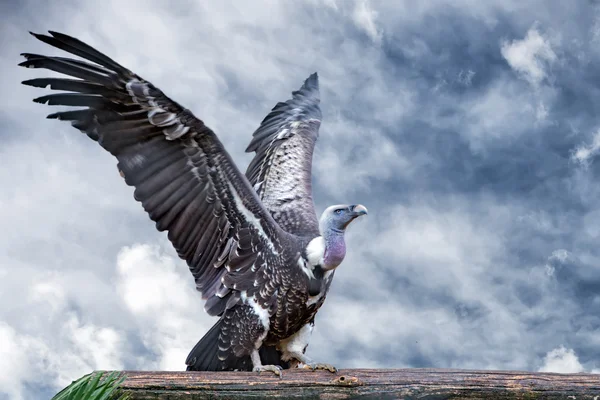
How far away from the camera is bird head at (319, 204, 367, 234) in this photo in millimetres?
4496

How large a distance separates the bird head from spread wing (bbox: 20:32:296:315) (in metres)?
0.29

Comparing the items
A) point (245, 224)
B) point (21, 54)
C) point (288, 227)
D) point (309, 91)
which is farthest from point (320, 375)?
point (309, 91)

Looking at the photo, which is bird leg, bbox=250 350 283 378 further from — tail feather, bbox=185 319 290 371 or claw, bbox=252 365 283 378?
tail feather, bbox=185 319 290 371

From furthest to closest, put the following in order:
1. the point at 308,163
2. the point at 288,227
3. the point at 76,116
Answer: the point at 308,163
the point at 288,227
the point at 76,116

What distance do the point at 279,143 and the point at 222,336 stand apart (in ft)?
7.49

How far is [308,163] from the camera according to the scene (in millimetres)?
6027

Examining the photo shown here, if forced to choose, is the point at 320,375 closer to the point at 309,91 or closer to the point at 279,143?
the point at 279,143

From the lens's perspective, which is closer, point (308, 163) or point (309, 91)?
point (308, 163)

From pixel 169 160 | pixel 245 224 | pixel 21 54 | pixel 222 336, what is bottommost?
pixel 222 336

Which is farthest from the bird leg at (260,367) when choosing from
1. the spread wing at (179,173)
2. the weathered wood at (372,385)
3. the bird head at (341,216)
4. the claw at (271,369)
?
the bird head at (341,216)

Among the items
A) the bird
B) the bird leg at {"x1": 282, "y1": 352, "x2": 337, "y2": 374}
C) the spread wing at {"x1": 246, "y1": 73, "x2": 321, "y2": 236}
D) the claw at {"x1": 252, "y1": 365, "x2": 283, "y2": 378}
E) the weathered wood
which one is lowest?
the weathered wood

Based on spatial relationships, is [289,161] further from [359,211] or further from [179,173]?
[179,173]

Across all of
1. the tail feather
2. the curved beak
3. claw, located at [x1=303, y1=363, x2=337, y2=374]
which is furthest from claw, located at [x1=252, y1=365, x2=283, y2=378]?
the curved beak

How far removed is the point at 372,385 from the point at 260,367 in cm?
70
